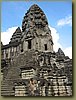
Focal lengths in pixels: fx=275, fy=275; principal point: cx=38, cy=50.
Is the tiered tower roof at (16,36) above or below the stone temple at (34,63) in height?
above

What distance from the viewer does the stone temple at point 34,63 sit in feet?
13.4

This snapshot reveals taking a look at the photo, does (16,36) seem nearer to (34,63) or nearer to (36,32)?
(36,32)

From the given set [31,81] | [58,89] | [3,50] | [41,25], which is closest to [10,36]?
[3,50]

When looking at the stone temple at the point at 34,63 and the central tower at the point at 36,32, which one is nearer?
the stone temple at the point at 34,63

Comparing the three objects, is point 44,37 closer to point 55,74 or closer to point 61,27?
point 61,27

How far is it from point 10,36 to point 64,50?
864 mm

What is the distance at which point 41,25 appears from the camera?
14.1ft

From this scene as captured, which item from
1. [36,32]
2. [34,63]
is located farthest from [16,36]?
[34,63]

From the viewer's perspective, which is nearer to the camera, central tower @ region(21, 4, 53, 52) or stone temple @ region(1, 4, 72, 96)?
stone temple @ region(1, 4, 72, 96)

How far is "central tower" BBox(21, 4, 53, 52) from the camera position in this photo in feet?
13.8

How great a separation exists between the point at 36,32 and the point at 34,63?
49 centimetres

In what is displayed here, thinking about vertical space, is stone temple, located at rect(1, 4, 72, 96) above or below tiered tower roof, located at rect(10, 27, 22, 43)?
below

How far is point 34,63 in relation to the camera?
419 centimetres

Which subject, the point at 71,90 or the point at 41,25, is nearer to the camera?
the point at 71,90
